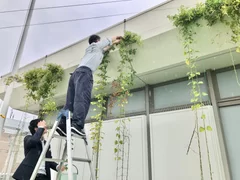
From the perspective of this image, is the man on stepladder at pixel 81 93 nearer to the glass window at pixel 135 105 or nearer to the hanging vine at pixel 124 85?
the hanging vine at pixel 124 85

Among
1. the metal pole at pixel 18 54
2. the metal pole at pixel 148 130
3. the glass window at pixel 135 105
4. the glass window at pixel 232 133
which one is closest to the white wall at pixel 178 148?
the metal pole at pixel 148 130

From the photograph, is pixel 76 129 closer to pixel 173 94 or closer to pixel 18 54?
pixel 173 94

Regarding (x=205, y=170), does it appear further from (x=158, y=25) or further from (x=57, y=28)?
(x=57, y=28)

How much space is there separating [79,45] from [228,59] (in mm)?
2055

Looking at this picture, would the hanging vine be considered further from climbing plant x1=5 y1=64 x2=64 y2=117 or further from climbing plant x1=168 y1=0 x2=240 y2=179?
climbing plant x1=5 y1=64 x2=64 y2=117

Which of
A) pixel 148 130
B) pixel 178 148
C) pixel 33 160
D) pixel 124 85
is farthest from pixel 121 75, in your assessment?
pixel 33 160

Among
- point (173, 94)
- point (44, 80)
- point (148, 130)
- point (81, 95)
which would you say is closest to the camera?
point (81, 95)

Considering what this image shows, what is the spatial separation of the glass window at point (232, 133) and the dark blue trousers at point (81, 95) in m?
1.69

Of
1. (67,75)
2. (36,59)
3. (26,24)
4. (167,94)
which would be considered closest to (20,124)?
(36,59)

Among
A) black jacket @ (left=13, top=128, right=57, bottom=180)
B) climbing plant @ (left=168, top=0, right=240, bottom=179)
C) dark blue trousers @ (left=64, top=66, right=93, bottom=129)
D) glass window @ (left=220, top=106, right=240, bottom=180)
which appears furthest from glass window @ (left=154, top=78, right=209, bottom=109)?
black jacket @ (left=13, top=128, right=57, bottom=180)

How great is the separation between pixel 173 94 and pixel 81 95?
1.58 m

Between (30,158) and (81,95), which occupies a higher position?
(81,95)

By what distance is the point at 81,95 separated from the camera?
55.2 inches

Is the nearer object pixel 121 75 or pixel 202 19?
pixel 202 19
